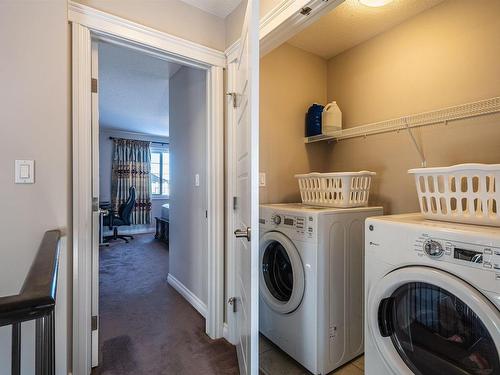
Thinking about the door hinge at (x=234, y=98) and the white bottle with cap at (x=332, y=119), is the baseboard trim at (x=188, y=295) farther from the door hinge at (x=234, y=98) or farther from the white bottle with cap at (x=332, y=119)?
the white bottle with cap at (x=332, y=119)

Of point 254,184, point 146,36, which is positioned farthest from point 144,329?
point 146,36

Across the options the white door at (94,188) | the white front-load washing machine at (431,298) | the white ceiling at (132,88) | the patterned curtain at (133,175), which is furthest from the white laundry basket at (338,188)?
the patterned curtain at (133,175)

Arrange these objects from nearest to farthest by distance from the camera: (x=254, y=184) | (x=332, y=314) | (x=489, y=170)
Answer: (x=489, y=170), (x=254, y=184), (x=332, y=314)

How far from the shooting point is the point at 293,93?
2275mm

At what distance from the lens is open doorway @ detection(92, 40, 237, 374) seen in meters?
1.71

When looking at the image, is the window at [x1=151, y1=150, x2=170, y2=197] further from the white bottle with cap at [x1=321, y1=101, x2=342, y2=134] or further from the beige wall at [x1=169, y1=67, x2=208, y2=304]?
the white bottle with cap at [x1=321, y1=101, x2=342, y2=134]

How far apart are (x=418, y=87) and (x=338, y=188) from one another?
1.02 meters

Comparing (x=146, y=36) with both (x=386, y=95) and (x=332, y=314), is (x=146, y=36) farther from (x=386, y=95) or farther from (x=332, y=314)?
(x=332, y=314)

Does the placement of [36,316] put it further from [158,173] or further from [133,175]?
[158,173]

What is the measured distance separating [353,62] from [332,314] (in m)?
2.09

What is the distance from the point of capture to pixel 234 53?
1772mm

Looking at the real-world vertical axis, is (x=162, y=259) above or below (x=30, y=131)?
below

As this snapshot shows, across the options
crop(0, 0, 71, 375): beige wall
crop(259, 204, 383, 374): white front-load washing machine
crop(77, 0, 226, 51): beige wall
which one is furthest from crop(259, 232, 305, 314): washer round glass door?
crop(77, 0, 226, 51): beige wall

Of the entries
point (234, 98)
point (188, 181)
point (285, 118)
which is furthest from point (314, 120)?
point (188, 181)
